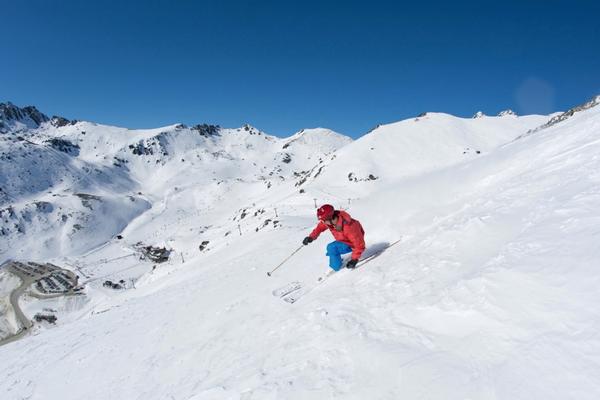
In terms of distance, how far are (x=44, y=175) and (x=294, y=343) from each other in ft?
625

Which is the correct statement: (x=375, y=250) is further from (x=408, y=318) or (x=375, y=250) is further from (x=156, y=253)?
(x=156, y=253)

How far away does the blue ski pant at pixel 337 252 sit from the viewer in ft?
33.9

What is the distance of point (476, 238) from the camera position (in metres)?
7.79

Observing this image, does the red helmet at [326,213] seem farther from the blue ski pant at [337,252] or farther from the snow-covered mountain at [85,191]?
the snow-covered mountain at [85,191]

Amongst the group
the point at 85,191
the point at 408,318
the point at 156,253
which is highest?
the point at 85,191

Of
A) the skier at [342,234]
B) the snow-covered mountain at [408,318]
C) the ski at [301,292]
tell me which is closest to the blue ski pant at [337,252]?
the skier at [342,234]

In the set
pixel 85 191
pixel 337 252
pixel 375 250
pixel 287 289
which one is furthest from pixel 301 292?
pixel 85 191

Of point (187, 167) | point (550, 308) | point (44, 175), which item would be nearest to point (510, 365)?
point (550, 308)

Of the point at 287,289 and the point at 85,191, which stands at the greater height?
the point at 85,191

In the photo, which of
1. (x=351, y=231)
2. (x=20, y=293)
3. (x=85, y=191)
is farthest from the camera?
(x=85, y=191)

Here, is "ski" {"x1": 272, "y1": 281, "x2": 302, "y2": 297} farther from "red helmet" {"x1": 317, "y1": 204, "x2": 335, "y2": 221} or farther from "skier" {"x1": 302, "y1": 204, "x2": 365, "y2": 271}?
"red helmet" {"x1": 317, "y1": 204, "x2": 335, "y2": 221}

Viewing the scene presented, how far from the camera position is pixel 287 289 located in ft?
34.1

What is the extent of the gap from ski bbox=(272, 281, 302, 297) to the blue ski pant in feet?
4.20

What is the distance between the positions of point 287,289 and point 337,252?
197 cm
